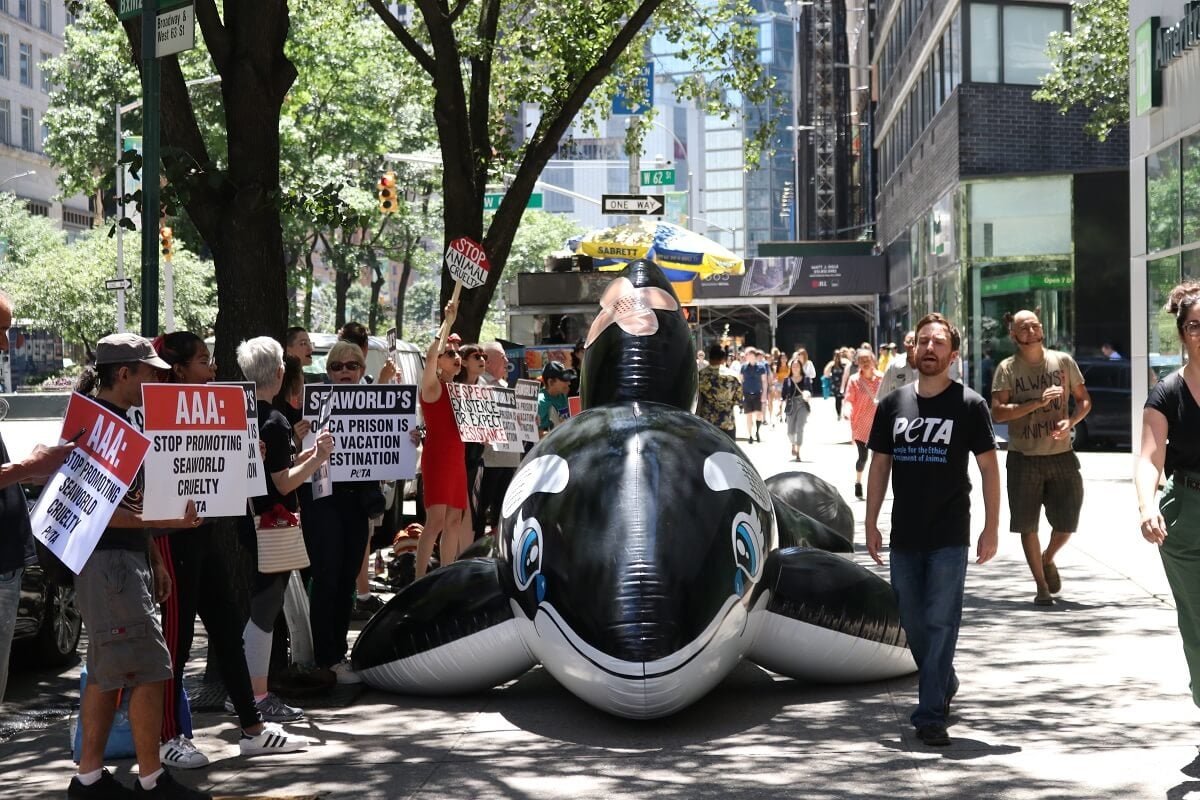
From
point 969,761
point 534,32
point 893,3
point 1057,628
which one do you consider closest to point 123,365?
point 969,761

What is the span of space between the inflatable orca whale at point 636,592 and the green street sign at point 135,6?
11.0 ft

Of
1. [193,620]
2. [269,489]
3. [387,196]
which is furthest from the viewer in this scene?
[387,196]

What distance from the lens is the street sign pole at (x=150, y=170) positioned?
328 inches

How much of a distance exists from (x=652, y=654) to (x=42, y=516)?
2.58 meters

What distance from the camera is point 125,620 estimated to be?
18.7 feet

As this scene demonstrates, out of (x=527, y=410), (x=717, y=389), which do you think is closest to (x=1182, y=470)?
(x=527, y=410)

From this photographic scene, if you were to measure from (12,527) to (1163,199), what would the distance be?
16.4 meters

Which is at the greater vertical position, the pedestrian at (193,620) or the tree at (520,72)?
the tree at (520,72)

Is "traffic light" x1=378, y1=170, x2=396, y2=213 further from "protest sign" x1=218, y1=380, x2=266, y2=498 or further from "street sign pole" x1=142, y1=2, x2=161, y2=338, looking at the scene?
"protest sign" x1=218, y1=380, x2=266, y2=498

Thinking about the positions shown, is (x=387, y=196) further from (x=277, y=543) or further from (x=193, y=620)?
(x=193, y=620)

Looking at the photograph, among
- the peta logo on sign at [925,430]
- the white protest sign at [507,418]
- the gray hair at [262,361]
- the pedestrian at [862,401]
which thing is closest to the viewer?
the peta logo on sign at [925,430]

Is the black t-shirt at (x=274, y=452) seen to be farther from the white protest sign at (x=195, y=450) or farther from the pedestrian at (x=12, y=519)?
the pedestrian at (x=12, y=519)

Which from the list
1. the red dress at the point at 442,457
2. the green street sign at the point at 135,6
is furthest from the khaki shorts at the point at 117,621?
the red dress at the point at 442,457

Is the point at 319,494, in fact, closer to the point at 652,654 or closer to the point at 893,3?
the point at 652,654
